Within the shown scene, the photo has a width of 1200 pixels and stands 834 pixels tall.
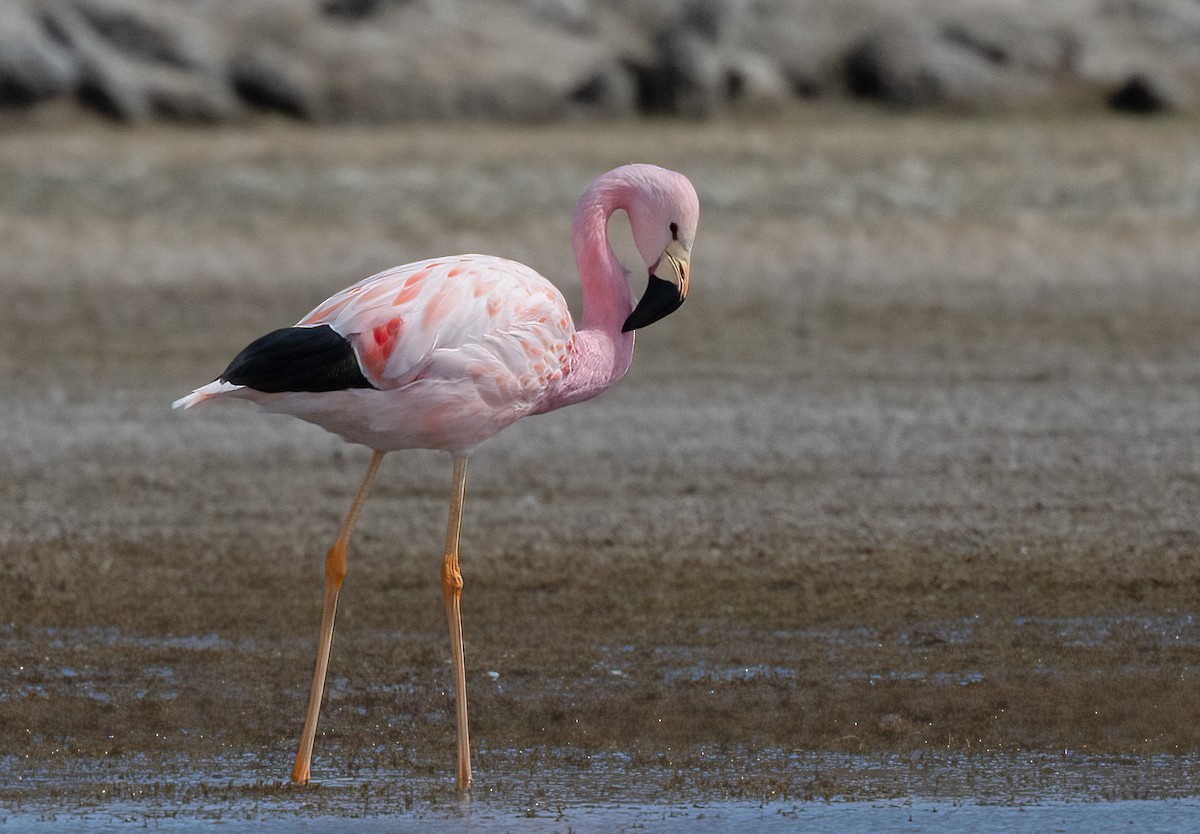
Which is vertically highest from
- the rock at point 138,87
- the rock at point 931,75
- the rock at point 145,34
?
the rock at point 931,75

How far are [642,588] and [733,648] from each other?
74 centimetres

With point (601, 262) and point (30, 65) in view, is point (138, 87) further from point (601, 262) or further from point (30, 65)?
point (601, 262)

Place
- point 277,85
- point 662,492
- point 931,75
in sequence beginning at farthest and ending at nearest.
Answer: point 931,75, point 277,85, point 662,492

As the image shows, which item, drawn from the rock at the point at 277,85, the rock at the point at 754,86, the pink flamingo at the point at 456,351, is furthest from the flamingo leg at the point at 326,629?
the rock at the point at 754,86

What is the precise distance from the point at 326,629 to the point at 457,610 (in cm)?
36

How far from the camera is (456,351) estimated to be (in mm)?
5109

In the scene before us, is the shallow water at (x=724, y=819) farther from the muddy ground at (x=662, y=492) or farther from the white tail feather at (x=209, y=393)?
the white tail feather at (x=209, y=393)

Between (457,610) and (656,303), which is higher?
(656,303)

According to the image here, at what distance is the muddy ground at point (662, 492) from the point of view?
218 inches

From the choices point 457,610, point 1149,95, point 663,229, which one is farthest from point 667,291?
point 1149,95

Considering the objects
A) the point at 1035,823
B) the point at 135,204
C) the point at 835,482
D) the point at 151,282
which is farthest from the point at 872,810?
the point at 135,204

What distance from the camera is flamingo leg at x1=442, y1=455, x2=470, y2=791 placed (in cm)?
506

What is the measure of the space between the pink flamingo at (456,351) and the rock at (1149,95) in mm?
13024

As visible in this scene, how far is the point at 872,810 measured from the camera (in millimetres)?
4883
